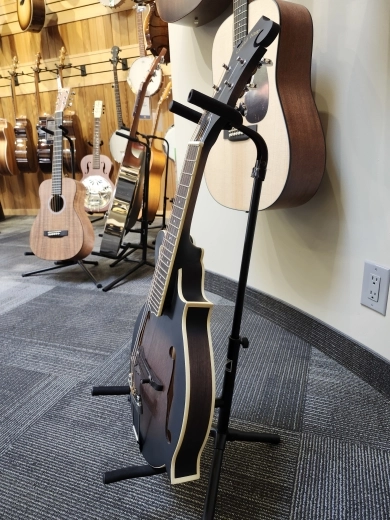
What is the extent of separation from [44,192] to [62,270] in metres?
0.53

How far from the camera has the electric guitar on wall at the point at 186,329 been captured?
2.08ft

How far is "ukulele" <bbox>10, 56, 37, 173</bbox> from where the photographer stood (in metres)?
3.64

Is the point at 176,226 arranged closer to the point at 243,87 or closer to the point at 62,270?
the point at 243,87

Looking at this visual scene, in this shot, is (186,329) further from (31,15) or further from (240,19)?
(31,15)

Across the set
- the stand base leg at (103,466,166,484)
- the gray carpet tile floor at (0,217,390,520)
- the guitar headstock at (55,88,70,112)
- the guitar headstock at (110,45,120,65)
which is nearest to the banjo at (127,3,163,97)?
the guitar headstock at (110,45,120,65)

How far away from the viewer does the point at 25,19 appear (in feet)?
11.1

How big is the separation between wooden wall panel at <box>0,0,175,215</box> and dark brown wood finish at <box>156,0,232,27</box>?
5.56ft

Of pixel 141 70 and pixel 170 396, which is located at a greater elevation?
pixel 141 70

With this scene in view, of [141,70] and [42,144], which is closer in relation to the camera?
[141,70]

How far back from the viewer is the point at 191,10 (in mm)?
1373

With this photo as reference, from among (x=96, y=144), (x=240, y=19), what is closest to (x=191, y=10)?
(x=240, y=19)

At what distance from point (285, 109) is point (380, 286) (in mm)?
586

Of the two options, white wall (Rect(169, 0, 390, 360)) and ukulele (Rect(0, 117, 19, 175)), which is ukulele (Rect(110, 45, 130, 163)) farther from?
white wall (Rect(169, 0, 390, 360))

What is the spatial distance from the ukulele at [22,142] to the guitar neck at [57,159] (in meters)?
1.77
